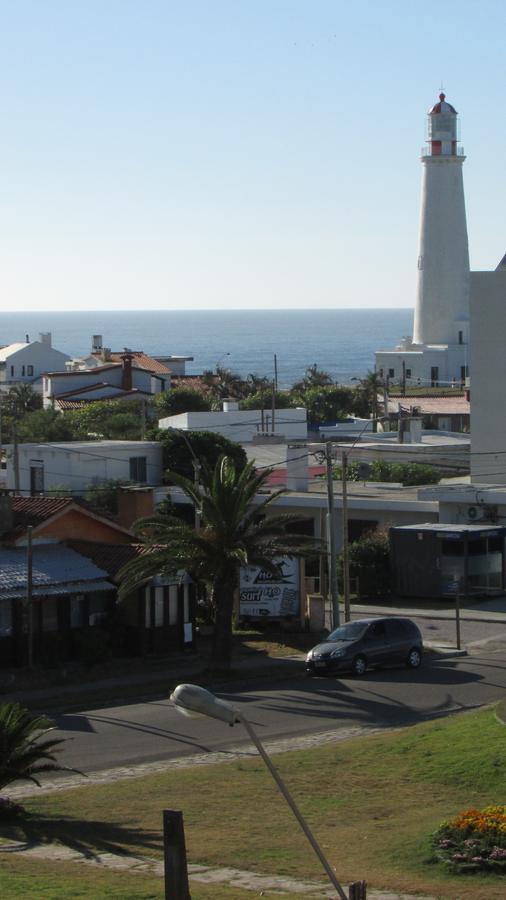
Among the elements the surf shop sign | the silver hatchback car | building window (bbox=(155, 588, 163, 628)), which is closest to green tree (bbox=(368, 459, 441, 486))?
the surf shop sign

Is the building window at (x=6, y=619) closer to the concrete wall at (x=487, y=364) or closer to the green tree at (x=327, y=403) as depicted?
the concrete wall at (x=487, y=364)

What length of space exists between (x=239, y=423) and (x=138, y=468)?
20505 millimetres

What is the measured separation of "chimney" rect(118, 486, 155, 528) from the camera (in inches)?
1561

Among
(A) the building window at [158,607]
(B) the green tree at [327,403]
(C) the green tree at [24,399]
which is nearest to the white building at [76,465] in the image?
(A) the building window at [158,607]

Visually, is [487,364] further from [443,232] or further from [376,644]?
[443,232]

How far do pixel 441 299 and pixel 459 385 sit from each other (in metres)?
8.14

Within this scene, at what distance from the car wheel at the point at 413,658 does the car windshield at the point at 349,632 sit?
127cm

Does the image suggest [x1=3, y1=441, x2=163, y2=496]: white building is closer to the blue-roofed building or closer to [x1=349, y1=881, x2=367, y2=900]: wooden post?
the blue-roofed building

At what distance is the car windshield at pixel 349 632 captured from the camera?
31.5m

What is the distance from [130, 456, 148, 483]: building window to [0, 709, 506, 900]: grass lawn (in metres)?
34.1

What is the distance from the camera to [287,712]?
1049 inches

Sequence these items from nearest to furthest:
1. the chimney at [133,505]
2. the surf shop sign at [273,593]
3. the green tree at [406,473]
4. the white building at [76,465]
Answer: the surf shop sign at [273,593] < the chimney at [133,505] < the white building at [76,465] < the green tree at [406,473]

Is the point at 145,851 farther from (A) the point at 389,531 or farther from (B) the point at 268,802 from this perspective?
(A) the point at 389,531

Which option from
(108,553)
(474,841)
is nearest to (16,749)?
(474,841)
